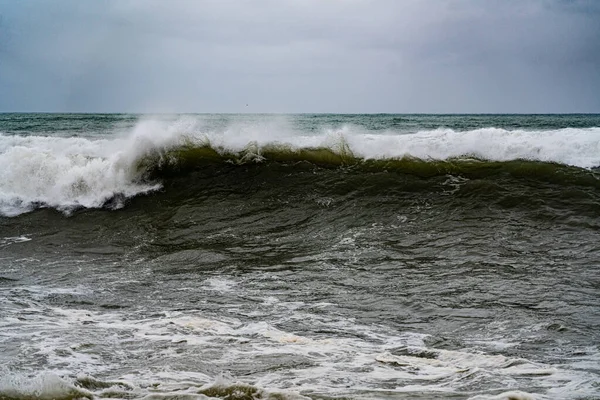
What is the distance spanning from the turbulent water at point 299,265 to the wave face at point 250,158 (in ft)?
0.13

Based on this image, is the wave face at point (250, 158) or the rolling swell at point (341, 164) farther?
the wave face at point (250, 158)

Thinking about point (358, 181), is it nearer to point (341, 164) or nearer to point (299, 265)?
point (341, 164)

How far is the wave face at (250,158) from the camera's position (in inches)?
440

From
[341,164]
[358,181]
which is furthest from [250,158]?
[358,181]

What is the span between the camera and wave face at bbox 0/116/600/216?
1118 cm

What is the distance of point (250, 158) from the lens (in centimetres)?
1210

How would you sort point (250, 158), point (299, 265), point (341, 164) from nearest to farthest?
point (299, 265) < point (341, 164) < point (250, 158)

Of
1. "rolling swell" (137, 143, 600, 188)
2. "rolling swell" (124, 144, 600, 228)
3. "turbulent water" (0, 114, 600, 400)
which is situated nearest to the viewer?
"turbulent water" (0, 114, 600, 400)

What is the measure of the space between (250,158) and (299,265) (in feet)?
16.1

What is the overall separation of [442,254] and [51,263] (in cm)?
522

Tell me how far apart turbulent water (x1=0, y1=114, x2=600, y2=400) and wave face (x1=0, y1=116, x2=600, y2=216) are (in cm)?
4

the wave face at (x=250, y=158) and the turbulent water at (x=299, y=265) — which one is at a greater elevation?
the wave face at (x=250, y=158)

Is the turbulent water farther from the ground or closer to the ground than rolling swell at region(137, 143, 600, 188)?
closer to the ground

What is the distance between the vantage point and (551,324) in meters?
5.18
